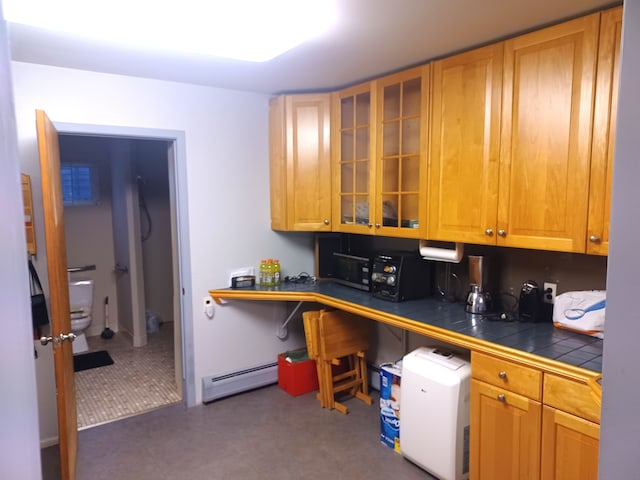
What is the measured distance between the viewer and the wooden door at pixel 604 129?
177 cm

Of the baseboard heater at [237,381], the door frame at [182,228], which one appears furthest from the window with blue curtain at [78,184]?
the baseboard heater at [237,381]

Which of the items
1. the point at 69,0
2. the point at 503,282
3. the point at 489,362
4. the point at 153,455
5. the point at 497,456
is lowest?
the point at 153,455

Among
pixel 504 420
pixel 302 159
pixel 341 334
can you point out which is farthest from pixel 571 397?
pixel 302 159

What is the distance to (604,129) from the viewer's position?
5.95 ft

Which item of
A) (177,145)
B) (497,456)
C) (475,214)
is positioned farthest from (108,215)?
(497,456)

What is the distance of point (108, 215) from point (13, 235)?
4875 millimetres

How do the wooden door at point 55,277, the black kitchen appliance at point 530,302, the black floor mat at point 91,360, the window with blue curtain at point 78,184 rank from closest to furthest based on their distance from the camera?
1. the wooden door at point 55,277
2. the black kitchen appliance at point 530,302
3. the black floor mat at point 91,360
4. the window with blue curtain at point 78,184

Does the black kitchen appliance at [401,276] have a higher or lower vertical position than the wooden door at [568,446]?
higher

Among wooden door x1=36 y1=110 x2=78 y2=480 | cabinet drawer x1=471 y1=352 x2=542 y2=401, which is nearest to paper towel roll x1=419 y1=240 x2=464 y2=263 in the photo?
cabinet drawer x1=471 y1=352 x2=542 y2=401

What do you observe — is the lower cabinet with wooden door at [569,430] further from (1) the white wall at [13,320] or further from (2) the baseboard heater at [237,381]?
(2) the baseboard heater at [237,381]

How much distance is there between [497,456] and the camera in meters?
2.04

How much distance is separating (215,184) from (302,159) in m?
0.64

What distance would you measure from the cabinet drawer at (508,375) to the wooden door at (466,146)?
23.4 inches

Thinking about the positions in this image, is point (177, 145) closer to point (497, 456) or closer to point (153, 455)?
point (153, 455)
